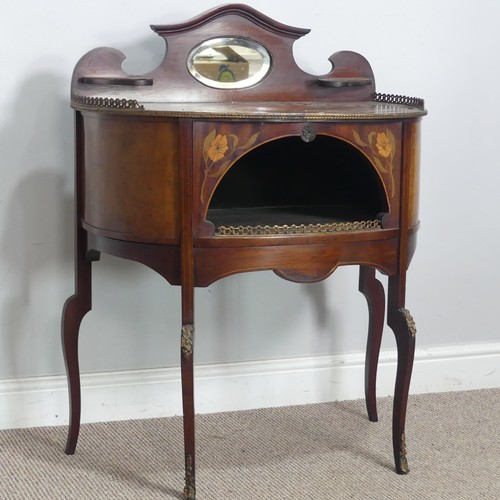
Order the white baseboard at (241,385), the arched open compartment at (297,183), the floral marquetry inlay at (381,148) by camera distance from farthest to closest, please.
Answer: the white baseboard at (241,385) → the arched open compartment at (297,183) → the floral marquetry inlay at (381,148)

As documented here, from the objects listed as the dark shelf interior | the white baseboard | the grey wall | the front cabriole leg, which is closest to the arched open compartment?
the dark shelf interior

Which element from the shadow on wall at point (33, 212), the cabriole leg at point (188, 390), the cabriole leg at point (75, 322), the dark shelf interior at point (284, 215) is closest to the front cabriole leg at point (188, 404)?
the cabriole leg at point (188, 390)

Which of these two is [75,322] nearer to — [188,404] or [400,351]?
[188,404]

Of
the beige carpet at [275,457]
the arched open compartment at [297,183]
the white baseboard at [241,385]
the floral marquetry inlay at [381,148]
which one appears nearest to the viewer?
the floral marquetry inlay at [381,148]

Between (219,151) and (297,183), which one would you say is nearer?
(219,151)

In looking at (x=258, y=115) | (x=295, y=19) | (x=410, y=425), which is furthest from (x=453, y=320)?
(x=258, y=115)

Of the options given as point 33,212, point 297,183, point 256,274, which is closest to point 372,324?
point 256,274

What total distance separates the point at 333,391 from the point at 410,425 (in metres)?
0.27

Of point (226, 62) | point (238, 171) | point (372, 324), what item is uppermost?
point (226, 62)

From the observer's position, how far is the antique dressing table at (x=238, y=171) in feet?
6.45

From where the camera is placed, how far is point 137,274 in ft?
8.45

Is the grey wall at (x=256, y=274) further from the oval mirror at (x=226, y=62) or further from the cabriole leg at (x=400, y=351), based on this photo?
the cabriole leg at (x=400, y=351)

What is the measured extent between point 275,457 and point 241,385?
0.36 meters

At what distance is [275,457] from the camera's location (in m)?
2.38
